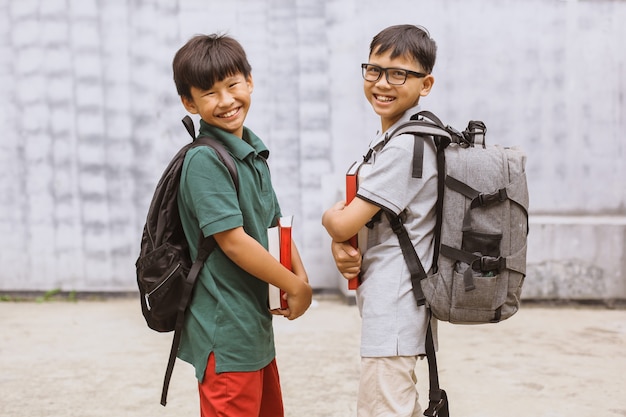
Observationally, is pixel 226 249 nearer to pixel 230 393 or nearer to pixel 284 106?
pixel 230 393

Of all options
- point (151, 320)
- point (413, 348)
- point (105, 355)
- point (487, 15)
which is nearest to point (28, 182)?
point (105, 355)

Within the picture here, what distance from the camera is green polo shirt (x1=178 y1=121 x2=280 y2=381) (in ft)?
6.68

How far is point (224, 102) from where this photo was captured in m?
2.12

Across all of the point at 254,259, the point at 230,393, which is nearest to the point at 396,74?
the point at 254,259

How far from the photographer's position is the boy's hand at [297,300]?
7.02 feet

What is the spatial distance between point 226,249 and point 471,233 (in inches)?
26.6

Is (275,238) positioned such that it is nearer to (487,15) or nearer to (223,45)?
(223,45)

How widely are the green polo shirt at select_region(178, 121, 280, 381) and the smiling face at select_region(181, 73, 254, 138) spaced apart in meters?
0.03

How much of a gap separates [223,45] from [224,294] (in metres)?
0.69

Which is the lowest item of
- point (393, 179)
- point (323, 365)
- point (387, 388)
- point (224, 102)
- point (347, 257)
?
point (323, 365)

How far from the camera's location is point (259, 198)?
7.13 ft

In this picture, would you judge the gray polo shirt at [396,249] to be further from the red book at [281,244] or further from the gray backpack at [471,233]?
the red book at [281,244]

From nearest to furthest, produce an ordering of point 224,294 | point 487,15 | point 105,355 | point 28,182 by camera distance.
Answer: point 224,294
point 105,355
point 487,15
point 28,182

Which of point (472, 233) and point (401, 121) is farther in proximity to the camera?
point (401, 121)
